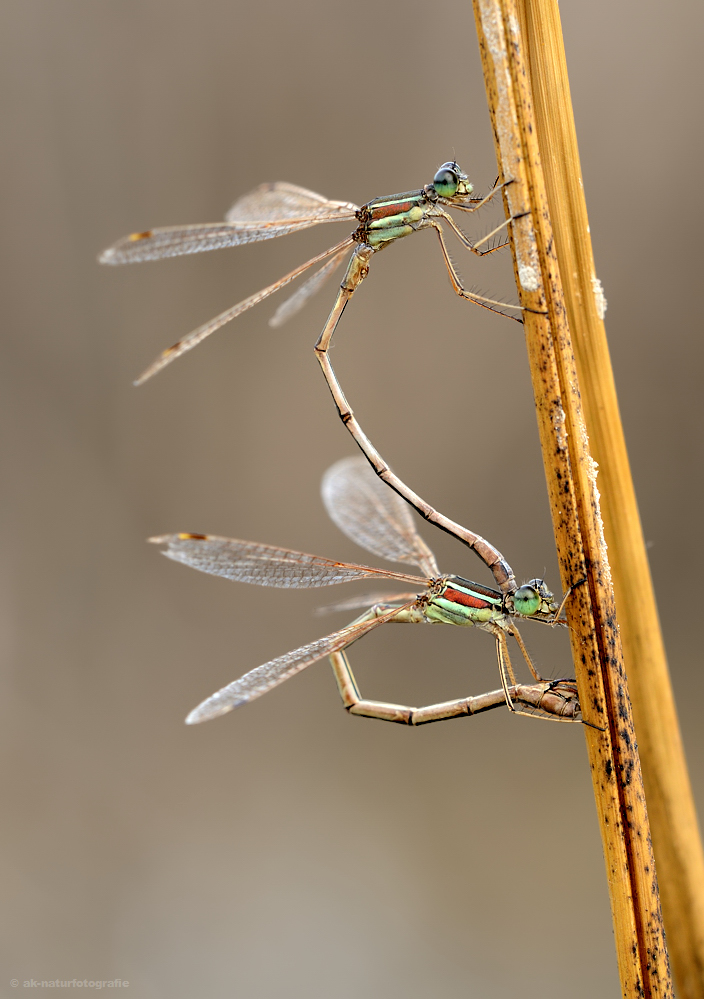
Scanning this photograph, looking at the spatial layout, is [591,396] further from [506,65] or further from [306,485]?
[306,485]

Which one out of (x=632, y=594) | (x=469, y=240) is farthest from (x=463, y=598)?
(x=469, y=240)

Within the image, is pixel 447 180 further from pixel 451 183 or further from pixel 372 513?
pixel 372 513

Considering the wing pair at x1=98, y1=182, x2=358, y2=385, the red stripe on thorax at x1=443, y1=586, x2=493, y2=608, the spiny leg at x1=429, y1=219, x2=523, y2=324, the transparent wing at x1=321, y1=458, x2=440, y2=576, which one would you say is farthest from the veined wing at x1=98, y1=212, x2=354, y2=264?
the red stripe on thorax at x1=443, y1=586, x2=493, y2=608

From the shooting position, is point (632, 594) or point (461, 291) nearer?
point (632, 594)

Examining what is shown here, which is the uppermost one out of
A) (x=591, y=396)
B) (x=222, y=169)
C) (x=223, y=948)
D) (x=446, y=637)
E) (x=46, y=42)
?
(x=46, y=42)

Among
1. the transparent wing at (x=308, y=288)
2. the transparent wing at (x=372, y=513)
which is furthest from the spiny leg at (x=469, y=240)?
the transparent wing at (x=372, y=513)

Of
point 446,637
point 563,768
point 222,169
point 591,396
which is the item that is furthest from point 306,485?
point 591,396

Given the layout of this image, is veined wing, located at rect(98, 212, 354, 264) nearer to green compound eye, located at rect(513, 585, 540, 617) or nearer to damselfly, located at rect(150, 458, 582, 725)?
damselfly, located at rect(150, 458, 582, 725)

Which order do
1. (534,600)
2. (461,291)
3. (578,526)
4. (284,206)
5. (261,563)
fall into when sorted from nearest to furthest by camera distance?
1. (578,526)
2. (534,600)
3. (461,291)
4. (261,563)
5. (284,206)
